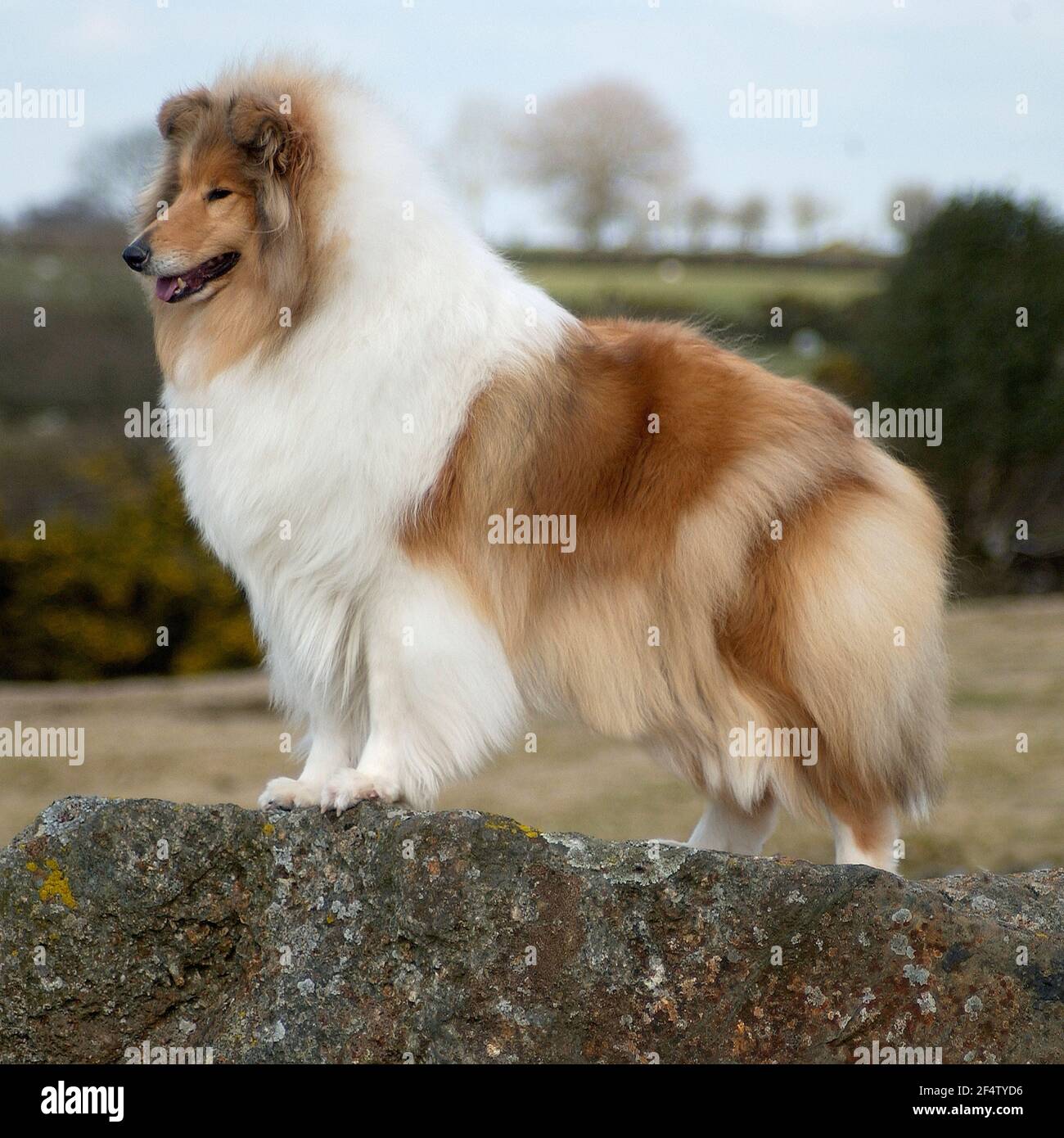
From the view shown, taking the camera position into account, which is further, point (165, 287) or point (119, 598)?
point (119, 598)

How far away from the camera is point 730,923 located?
4.02m

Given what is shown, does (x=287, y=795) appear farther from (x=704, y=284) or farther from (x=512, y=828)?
(x=704, y=284)

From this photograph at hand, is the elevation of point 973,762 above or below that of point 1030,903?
below

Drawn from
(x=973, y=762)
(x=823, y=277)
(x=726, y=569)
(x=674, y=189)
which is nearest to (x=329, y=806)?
(x=726, y=569)

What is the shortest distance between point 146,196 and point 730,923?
3494 mm

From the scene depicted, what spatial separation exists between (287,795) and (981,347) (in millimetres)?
18589

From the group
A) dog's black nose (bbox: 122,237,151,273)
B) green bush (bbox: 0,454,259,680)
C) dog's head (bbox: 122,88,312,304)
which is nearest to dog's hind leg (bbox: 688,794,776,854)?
dog's head (bbox: 122,88,312,304)

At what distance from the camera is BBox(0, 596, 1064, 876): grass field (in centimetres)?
1167

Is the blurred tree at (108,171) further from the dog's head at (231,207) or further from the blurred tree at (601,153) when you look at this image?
the dog's head at (231,207)

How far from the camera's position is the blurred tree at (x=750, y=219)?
25000mm

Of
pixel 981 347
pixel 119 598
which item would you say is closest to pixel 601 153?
pixel 981 347

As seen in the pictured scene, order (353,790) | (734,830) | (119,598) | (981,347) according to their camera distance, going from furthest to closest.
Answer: (981,347) < (119,598) < (734,830) < (353,790)

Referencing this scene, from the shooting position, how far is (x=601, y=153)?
2306 centimetres

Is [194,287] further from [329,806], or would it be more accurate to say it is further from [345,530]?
[329,806]
